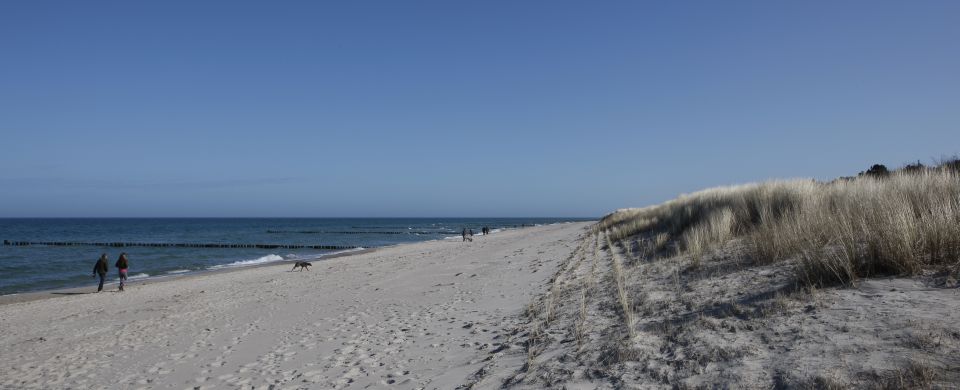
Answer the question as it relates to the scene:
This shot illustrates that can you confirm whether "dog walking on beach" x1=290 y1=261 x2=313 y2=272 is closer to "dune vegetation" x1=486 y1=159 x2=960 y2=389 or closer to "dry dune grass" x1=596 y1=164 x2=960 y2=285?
"dry dune grass" x1=596 y1=164 x2=960 y2=285

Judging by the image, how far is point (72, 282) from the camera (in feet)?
78.0

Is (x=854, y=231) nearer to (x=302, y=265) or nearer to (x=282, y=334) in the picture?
(x=282, y=334)

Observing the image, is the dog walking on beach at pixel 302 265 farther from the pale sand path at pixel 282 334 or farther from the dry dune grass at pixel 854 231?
the dry dune grass at pixel 854 231

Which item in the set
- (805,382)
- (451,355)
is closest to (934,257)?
(805,382)

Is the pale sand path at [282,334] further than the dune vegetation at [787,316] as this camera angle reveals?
Yes

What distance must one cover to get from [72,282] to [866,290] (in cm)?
2982

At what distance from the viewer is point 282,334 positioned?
913 cm

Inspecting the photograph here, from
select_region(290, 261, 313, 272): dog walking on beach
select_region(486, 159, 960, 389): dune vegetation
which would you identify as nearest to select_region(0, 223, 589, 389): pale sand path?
select_region(486, 159, 960, 389): dune vegetation

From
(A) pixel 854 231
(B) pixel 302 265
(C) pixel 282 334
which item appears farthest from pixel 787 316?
(B) pixel 302 265

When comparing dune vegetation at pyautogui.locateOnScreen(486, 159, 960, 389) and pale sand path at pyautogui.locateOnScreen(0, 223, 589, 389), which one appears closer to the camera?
dune vegetation at pyautogui.locateOnScreen(486, 159, 960, 389)

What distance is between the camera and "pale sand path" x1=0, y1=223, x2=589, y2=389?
6656 millimetres

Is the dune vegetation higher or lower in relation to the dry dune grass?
lower

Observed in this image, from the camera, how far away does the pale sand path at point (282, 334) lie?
6656 mm

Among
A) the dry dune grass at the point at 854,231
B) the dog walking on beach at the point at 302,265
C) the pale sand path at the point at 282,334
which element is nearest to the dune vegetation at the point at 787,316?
the dry dune grass at the point at 854,231
